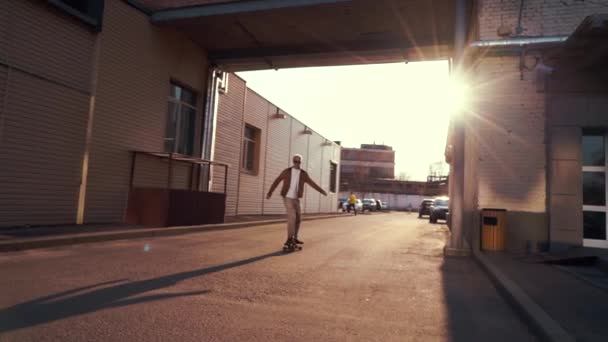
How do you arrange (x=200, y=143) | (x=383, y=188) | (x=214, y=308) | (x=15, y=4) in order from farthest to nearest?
(x=383, y=188) → (x=200, y=143) → (x=15, y=4) → (x=214, y=308)

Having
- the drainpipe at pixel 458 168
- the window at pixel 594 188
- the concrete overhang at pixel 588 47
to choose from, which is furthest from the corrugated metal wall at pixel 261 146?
the window at pixel 594 188

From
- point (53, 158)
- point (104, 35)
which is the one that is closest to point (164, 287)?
point (53, 158)

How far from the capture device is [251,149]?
65.4 ft

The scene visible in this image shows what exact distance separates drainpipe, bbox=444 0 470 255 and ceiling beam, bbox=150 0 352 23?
3404mm

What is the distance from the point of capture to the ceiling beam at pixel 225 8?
36.9 ft

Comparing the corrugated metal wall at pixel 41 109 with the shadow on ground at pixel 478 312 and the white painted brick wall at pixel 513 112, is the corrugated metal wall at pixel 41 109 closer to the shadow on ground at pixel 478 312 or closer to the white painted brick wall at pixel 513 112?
the shadow on ground at pixel 478 312

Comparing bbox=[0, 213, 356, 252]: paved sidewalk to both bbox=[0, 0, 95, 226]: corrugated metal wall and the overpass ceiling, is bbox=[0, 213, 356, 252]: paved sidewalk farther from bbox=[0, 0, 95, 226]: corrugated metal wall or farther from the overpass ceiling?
the overpass ceiling

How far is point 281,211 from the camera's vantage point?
23.3 m

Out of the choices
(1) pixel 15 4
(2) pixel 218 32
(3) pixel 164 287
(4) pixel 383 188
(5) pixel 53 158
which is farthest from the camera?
(4) pixel 383 188

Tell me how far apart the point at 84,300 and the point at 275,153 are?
18024 millimetres

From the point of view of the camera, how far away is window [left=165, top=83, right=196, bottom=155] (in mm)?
13641

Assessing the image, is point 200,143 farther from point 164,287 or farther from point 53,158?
point 164,287

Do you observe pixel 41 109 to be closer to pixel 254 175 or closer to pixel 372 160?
pixel 254 175

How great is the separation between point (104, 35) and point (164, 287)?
839 centimetres
